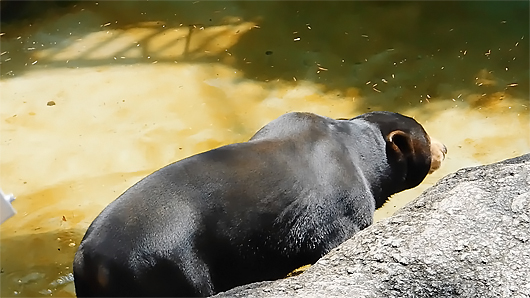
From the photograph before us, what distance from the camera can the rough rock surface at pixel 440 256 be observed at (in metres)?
2.29

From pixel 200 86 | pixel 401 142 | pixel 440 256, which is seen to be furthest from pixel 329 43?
pixel 440 256

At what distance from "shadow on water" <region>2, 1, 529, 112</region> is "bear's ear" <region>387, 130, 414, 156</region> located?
1459 millimetres

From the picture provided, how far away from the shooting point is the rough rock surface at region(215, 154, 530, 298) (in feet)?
7.52

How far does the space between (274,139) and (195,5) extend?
371 cm

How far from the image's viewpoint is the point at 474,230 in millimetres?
2482

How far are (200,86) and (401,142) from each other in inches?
90.4

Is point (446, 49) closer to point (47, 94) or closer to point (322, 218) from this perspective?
point (322, 218)

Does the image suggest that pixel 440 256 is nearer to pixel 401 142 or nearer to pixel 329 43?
pixel 401 142

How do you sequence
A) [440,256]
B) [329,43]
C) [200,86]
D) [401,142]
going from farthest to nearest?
[329,43] → [200,86] → [401,142] → [440,256]

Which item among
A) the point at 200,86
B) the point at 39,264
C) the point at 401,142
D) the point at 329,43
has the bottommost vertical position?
the point at 39,264

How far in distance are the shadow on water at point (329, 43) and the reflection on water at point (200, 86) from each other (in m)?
0.02

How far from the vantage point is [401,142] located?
3.74m

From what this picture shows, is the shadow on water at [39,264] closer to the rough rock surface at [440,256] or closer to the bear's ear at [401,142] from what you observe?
the rough rock surface at [440,256]

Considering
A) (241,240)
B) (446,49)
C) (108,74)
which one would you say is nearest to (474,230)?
(241,240)
